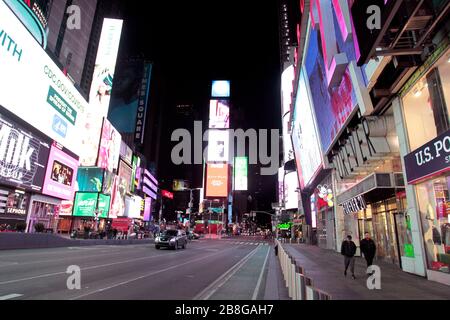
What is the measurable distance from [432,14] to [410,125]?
16.9ft

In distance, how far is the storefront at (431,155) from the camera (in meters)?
10.7

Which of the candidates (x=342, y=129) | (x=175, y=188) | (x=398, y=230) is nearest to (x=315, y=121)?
(x=342, y=129)

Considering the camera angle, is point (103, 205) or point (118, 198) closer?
point (103, 205)

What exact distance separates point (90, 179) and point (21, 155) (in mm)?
29757

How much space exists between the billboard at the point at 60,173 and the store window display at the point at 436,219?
37.8 m

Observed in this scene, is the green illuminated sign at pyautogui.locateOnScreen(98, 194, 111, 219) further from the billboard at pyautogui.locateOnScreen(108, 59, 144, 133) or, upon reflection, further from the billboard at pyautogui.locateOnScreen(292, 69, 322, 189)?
the billboard at pyautogui.locateOnScreen(108, 59, 144, 133)

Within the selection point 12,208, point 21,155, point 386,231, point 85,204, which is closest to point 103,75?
point 85,204

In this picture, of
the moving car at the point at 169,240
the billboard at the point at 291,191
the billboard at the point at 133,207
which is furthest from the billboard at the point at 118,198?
the billboard at the point at 291,191

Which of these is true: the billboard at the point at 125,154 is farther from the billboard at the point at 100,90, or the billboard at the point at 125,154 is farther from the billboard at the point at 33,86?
the billboard at the point at 33,86

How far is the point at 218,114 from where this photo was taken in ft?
493

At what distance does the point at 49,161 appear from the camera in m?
36.1

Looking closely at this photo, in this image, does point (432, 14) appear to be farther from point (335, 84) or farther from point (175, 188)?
point (175, 188)

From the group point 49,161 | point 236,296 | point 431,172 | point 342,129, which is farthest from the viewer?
point 49,161

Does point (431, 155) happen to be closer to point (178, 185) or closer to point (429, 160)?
point (429, 160)
